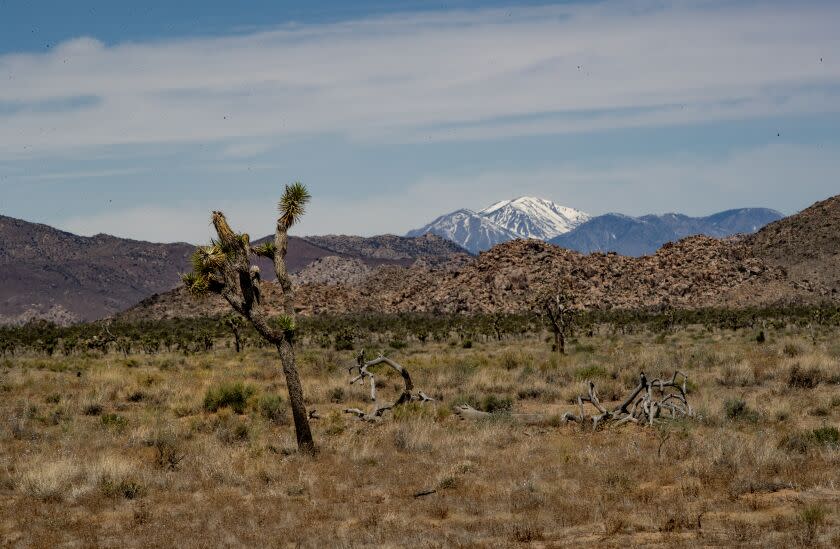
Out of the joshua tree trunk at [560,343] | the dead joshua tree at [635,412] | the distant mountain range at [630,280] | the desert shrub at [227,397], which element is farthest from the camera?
the distant mountain range at [630,280]

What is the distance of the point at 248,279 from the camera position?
1560 centimetres

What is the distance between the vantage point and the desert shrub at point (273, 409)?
2027 cm

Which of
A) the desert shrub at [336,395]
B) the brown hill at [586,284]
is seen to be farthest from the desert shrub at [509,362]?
the brown hill at [586,284]

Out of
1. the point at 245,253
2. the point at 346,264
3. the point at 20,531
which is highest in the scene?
the point at 346,264

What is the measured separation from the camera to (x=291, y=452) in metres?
16.3

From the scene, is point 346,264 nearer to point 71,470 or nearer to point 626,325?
point 626,325

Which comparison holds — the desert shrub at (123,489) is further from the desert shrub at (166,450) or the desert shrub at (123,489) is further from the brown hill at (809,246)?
the brown hill at (809,246)

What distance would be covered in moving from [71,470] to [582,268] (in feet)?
293

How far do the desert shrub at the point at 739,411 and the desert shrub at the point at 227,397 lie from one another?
1240cm

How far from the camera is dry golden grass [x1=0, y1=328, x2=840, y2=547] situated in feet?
36.1

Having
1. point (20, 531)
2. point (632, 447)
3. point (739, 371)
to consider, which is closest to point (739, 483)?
point (632, 447)

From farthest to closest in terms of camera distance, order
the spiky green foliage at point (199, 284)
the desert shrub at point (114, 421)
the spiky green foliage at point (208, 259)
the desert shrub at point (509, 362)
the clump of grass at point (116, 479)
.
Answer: the desert shrub at point (509, 362) → the desert shrub at point (114, 421) → the spiky green foliage at point (199, 284) → the spiky green foliage at point (208, 259) → the clump of grass at point (116, 479)

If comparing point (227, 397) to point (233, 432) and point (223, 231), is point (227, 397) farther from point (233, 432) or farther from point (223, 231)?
point (223, 231)

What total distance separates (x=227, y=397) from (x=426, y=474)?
9.99 metres
